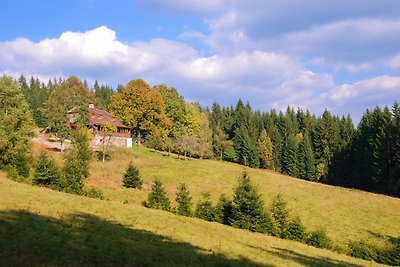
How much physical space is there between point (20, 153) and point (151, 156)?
3965 centimetres

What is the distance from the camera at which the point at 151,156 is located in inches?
3324

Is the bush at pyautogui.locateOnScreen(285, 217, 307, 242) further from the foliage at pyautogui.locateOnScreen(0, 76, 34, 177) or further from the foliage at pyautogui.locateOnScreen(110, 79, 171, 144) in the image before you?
the foliage at pyautogui.locateOnScreen(110, 79, 171, 144)

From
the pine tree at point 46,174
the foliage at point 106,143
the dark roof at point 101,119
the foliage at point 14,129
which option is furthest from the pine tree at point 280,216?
the dark roof at point 101,119

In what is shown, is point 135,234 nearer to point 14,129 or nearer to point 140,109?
point 14,129

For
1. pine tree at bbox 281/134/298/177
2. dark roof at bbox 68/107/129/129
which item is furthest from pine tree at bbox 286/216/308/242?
pine tree at bbox 281/134/298/177

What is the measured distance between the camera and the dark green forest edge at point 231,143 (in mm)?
39688

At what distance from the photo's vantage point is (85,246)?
18797mm

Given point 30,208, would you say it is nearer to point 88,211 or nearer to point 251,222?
point 88,211

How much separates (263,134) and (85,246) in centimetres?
11837

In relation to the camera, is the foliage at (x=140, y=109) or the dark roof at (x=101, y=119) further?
the foliage at (x=140, y=109)

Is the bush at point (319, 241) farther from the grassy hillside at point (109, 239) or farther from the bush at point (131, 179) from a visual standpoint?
the bush at point (131, 179)

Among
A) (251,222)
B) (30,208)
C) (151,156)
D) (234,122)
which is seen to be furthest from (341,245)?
(234,122)

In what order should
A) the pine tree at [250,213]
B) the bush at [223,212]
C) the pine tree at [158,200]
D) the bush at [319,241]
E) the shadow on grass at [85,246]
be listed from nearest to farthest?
the shadow on grass at [85,246] < the bush at [319,241] < the pine tree at [250,213] < the bush at [223,212] < the pine tree at [158,200]

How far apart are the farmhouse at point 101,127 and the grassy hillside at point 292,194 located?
288 inches
